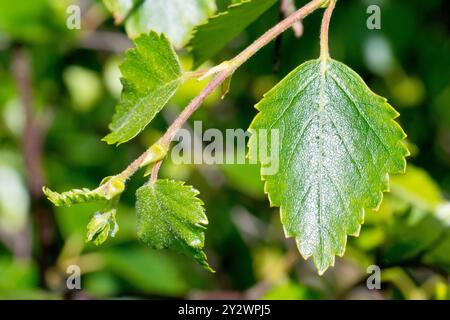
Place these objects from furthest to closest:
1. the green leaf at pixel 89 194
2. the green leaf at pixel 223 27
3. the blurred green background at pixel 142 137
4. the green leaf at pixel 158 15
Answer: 1. the blurred green background at pixel 142 137
2. the green leaf at pixel 158 15
3. the green leaf at pixel 223 27
4. the green leaf at pixel 89 194

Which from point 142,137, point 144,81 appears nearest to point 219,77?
point 144,81

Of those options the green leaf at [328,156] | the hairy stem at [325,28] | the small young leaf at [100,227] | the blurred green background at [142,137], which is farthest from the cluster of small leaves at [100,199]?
the blurred green background at [142,137]

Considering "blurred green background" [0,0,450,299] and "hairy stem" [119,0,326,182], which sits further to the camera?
"blurred green background" [0,0,450,299]

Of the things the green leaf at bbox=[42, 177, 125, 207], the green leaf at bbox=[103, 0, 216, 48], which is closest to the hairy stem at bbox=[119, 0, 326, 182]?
the green leaf at bbox=[42, 177, 125, 207]

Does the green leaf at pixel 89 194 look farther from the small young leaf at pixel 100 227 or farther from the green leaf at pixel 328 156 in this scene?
the green leaf at pixel 328 156

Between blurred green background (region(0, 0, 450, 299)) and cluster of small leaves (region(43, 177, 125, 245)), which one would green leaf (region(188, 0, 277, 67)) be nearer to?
cluster of small leaves (region(43, 177, 125, 245))
